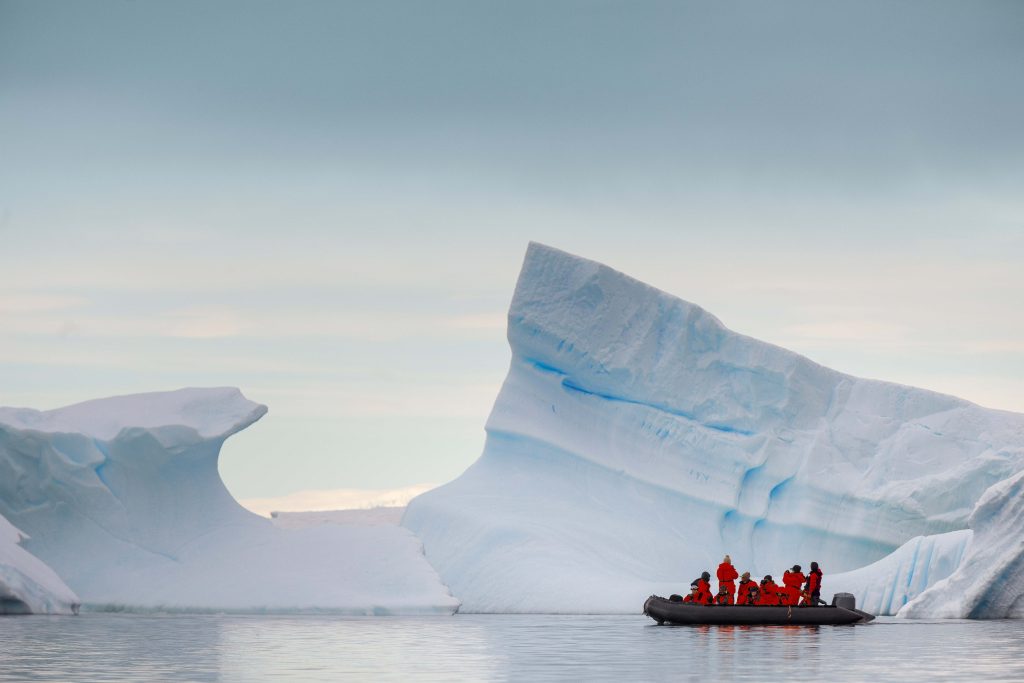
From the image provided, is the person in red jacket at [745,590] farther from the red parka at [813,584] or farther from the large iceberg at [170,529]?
the large iceberg at [170,529]

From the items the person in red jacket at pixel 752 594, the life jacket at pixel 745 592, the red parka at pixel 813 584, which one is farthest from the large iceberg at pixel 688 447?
the person in red jacket at pixel 752 594

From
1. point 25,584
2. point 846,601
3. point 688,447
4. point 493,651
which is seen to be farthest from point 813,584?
point 25,584

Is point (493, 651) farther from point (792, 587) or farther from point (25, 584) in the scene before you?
point (25, 584)

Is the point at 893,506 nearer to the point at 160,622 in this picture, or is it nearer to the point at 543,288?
the point at 543,288

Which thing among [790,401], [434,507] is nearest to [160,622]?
[434,507]

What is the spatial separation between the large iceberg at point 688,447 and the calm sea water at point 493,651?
23.2ft

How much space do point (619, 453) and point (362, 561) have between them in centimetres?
722

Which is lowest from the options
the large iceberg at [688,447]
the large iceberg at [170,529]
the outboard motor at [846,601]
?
the large iceberg at [170,529]

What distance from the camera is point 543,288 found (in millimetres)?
31859

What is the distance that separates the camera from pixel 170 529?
90.5ft

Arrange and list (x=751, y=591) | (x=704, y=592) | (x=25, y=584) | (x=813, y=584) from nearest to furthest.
A: (x=704, y=592)
(x=751, y=591)
(x=25, y=584)
(x=813, y=584)

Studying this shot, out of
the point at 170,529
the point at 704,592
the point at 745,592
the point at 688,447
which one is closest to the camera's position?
the point at 704,592

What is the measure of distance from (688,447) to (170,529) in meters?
10.6

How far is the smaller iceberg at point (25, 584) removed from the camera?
23.5m
